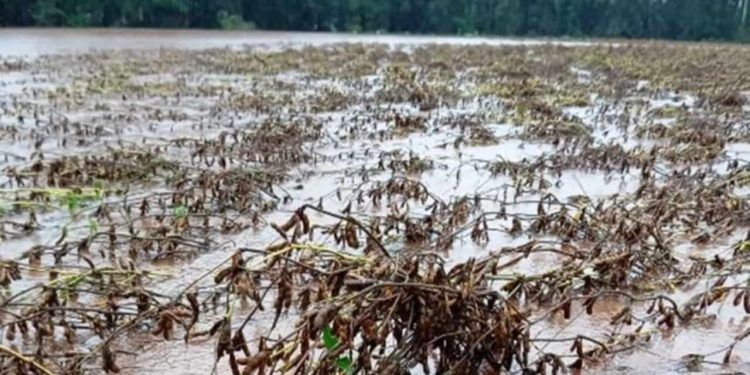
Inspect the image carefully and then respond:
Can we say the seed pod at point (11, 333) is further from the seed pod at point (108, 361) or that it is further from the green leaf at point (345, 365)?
the green leaf at point (345, 365)

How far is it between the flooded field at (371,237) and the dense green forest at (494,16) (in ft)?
154

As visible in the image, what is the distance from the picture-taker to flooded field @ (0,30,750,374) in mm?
2621

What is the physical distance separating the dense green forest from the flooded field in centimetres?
4696

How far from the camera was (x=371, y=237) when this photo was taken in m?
2.92

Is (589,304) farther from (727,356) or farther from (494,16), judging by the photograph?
(494,16)

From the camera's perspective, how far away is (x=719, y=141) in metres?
8.26

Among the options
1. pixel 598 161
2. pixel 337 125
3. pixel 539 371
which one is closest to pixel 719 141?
pixel 598 161

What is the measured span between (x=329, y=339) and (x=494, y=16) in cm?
6378

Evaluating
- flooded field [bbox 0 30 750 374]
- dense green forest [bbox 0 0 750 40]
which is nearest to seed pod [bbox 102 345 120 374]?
flooded field [bbox 0 30 750 374]

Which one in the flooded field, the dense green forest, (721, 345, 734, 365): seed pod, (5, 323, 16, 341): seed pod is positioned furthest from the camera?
the dense green forest

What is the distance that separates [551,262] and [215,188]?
2385mm

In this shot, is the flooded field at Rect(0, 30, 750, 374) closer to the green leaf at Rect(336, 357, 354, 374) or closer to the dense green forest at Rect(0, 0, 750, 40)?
the green leaf at Rect(336, 357, 354, 374)

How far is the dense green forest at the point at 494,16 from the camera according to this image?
190ft

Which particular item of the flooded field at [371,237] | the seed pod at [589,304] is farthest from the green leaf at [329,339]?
the seed pod at [589,304]
